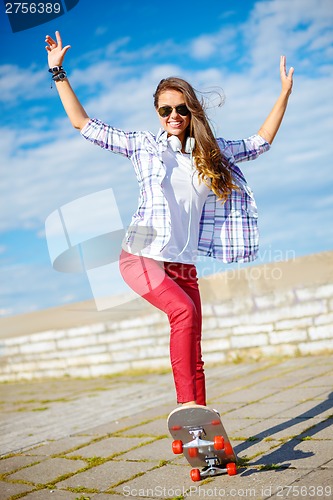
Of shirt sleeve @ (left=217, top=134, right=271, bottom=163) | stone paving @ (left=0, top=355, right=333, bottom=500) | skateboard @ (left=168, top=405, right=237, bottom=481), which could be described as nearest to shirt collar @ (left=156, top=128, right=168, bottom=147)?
shirt sleeve @ (left=217, top=134, right=271, bottom=163)

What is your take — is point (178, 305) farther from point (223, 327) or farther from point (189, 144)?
point (223, 327)

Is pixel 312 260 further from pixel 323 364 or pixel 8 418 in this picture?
pixel 8 418

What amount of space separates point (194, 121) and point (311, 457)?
Answer: 1.74 metres

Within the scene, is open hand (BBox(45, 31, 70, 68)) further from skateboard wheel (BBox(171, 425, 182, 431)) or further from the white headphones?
skateboard wheel (BBox(171, 425, 182, 431))

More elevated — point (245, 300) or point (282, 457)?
point (245, 300)

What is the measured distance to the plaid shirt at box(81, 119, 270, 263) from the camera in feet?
9.11

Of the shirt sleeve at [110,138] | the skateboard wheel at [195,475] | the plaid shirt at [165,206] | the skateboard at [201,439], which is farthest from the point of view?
the shirt sleeve at [110,138]

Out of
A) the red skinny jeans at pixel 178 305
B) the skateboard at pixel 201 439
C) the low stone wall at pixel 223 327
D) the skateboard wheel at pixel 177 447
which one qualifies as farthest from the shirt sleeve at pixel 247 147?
the low stone wall at pixel 223 327

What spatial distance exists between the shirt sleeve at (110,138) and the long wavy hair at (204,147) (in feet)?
0.95

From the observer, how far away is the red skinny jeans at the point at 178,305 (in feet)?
8.61

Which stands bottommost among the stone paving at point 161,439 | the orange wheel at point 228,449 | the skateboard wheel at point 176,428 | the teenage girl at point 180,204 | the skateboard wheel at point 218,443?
the stone paving at point 161,439

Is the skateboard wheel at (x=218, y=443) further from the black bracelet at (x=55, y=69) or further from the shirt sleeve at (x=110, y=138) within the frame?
the black bracelet at (x=55, y=69)

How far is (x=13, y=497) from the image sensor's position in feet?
9.48

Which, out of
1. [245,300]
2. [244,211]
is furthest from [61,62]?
[245,300]
